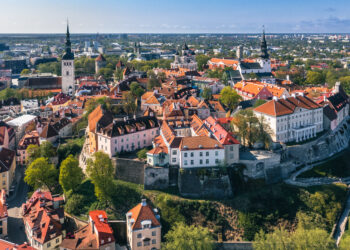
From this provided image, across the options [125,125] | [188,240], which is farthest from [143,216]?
[125,125]

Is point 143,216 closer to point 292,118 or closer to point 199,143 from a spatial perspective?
point 199,143

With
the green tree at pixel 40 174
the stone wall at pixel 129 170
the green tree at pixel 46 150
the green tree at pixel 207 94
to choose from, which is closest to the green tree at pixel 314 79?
the green tree at pixel 207 94

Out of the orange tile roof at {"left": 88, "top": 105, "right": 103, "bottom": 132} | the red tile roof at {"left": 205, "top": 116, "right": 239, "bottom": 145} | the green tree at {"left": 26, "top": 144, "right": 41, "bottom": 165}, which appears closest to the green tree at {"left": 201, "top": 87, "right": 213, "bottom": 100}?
the orange tile roof at {"left": 88, "top": 105, "right": 103, "bottom": 132}

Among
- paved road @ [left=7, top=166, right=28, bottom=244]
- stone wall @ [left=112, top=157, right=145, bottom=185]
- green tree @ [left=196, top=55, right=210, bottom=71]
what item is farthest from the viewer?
green tree @ [left=196, top=55, right=210, bottom=71]

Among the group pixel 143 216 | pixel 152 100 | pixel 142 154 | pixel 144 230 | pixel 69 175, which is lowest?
pixel 144 230

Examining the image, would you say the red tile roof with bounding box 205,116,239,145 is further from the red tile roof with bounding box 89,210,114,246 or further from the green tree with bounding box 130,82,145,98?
the green tree with bounding box 130,82,145,98

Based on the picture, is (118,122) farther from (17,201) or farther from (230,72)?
(230,72)

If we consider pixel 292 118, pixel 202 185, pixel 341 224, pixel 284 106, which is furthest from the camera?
pixel 284 106
